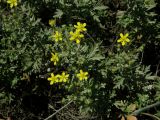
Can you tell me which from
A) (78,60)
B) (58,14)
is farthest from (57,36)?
(58,14)

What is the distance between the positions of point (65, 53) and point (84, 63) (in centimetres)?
27

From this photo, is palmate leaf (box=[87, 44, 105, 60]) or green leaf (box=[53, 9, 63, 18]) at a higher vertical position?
green leaf (box=[53, 9, 63, 18])

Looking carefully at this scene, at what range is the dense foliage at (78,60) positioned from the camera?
456cm

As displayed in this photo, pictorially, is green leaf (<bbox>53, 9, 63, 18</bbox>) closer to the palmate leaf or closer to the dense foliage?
the dense foliage

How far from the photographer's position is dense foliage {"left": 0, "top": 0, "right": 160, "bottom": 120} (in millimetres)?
4559

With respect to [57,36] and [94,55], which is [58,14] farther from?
[94,55]

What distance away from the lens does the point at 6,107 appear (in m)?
5.26

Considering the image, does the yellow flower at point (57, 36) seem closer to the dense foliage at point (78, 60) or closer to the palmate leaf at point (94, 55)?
the dense foliage at point (78, 60)

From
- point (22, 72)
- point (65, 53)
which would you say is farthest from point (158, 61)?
point (22, 72)

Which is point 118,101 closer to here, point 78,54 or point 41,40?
point 78,54

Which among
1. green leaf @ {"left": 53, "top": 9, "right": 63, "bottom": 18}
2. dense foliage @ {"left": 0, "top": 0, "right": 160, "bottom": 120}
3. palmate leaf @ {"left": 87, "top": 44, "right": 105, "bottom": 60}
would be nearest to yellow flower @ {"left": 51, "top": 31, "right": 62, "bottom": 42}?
dense foliage @ {"left": 0, "top": 0, "right": 160, "bottom": 120}

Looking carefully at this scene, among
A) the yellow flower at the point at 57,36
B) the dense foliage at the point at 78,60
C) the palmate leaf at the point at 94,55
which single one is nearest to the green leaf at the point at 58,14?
the dense foliage at the point at 78,60

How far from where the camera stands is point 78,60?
4434 millimetres

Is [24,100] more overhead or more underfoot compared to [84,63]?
more underfoot
